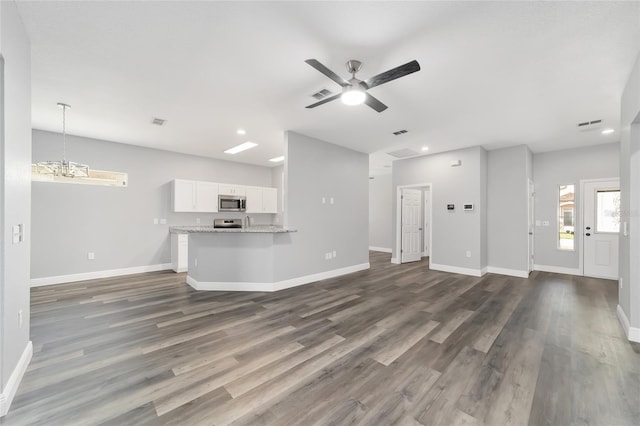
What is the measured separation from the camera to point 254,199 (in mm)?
7512

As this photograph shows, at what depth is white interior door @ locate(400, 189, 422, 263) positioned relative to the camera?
715 centimetres

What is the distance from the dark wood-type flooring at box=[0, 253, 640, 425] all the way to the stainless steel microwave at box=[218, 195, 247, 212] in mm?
2882

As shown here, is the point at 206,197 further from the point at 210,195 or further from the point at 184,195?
the point at 184,195

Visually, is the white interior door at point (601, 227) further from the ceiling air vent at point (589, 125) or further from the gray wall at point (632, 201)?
the gray wall at point (632, 201)

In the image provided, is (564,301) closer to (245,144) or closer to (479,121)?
(479,121)

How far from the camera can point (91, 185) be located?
5383mm

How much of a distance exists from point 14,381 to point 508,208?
24.7 ft

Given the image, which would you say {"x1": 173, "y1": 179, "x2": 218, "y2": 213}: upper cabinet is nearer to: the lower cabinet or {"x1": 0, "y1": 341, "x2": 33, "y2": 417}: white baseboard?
the lower cabinet

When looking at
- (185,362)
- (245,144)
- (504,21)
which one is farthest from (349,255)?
(504,21)

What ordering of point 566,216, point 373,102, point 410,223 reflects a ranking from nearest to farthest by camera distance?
1. point 373,102
2. point 566,216
3. point 410,223

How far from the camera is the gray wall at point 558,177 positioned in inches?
220

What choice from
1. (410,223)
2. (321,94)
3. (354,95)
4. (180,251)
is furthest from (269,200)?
(354,95)

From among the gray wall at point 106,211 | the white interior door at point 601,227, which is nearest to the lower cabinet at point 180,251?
the gray wall at point 106,211

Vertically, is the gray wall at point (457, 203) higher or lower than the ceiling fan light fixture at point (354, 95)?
lower
